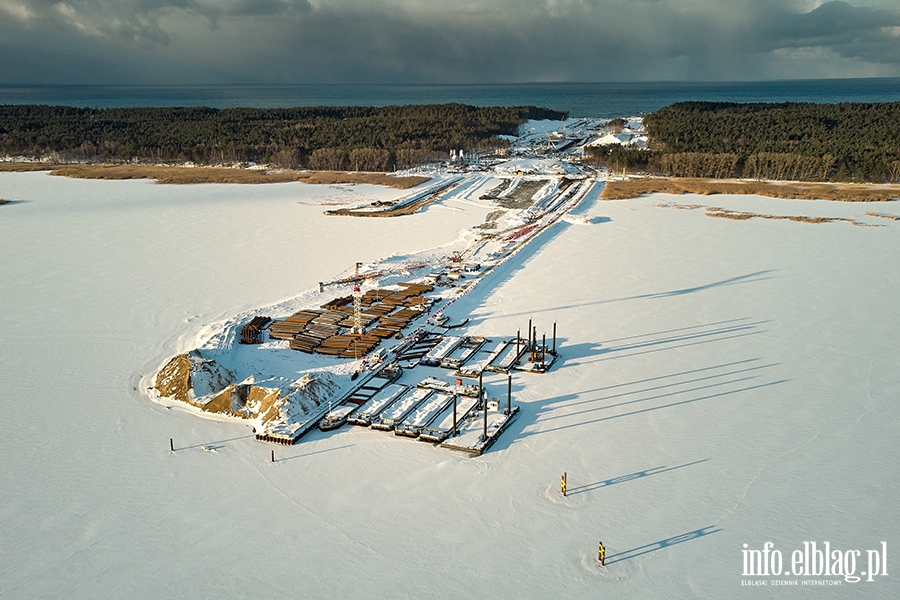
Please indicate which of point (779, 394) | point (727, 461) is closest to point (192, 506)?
point (727, 461)

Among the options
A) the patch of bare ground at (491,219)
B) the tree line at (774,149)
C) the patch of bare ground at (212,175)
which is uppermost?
the tree line at (774,149)

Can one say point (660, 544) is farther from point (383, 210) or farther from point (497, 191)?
point (497, 191)

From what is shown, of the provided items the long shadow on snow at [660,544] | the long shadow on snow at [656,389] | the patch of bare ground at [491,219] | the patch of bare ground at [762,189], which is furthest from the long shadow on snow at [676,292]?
the patch of bare ground at [762,189]

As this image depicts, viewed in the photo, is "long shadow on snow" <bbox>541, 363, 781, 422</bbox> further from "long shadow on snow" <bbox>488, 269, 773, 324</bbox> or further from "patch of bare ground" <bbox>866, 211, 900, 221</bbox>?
"patch of bare ground" <bbox>866, 211, 900, 221</bbox>

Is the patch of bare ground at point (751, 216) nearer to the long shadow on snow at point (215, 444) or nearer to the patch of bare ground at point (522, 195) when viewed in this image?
the patch of bare ground at point (522, 195)

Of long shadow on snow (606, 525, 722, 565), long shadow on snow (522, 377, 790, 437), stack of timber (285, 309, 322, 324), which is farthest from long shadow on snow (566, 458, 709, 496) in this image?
stack of timber (285, 309, 322, 324)

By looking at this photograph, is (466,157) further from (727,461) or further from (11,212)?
(727,461)

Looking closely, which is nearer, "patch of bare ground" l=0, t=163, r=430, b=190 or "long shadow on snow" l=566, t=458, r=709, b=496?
"long shadow on snow" l=566, t=458, r=709, b=496
